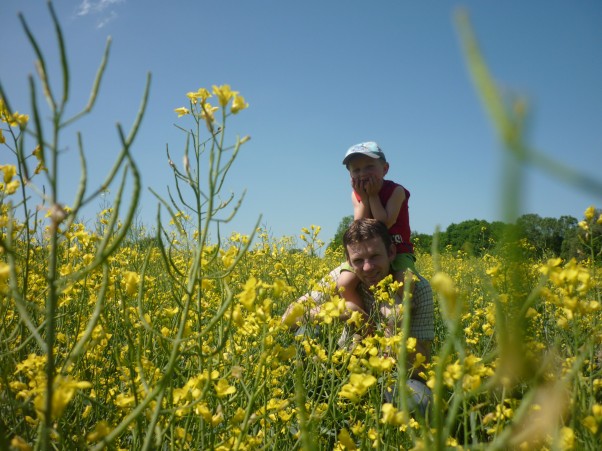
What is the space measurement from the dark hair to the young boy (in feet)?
0.65

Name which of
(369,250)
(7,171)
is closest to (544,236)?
(7,171)

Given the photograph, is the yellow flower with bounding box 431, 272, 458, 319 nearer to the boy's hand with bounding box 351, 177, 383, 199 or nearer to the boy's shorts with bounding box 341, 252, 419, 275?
the boy's shorts with bounding box 341, 252, 419, 275

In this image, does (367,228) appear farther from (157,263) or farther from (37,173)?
(157,263)

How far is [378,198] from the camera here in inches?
122

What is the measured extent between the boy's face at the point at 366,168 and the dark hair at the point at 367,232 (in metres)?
0.40

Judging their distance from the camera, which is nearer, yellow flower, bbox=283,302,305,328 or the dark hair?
yellow flower, bbox=283,302,305,328

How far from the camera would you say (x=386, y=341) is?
4.16 feet

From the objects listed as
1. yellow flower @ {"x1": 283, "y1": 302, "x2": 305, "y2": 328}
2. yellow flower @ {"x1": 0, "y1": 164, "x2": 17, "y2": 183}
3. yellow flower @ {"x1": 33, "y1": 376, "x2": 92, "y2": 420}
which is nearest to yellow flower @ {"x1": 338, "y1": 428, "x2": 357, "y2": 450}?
yellow flower @ {"x1": 283, "y1": 302, "x2": 305, "y2": 328}

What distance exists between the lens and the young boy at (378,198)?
2.97m

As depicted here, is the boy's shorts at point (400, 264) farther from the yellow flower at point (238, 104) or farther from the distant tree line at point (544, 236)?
the yellow flower at point (238, 104)

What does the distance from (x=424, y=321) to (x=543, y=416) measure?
8.46 ft

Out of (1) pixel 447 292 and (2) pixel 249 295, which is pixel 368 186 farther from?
(1) pixel 447 292

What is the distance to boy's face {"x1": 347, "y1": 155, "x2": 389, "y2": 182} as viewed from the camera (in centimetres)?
306

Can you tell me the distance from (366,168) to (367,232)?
1.92ft
